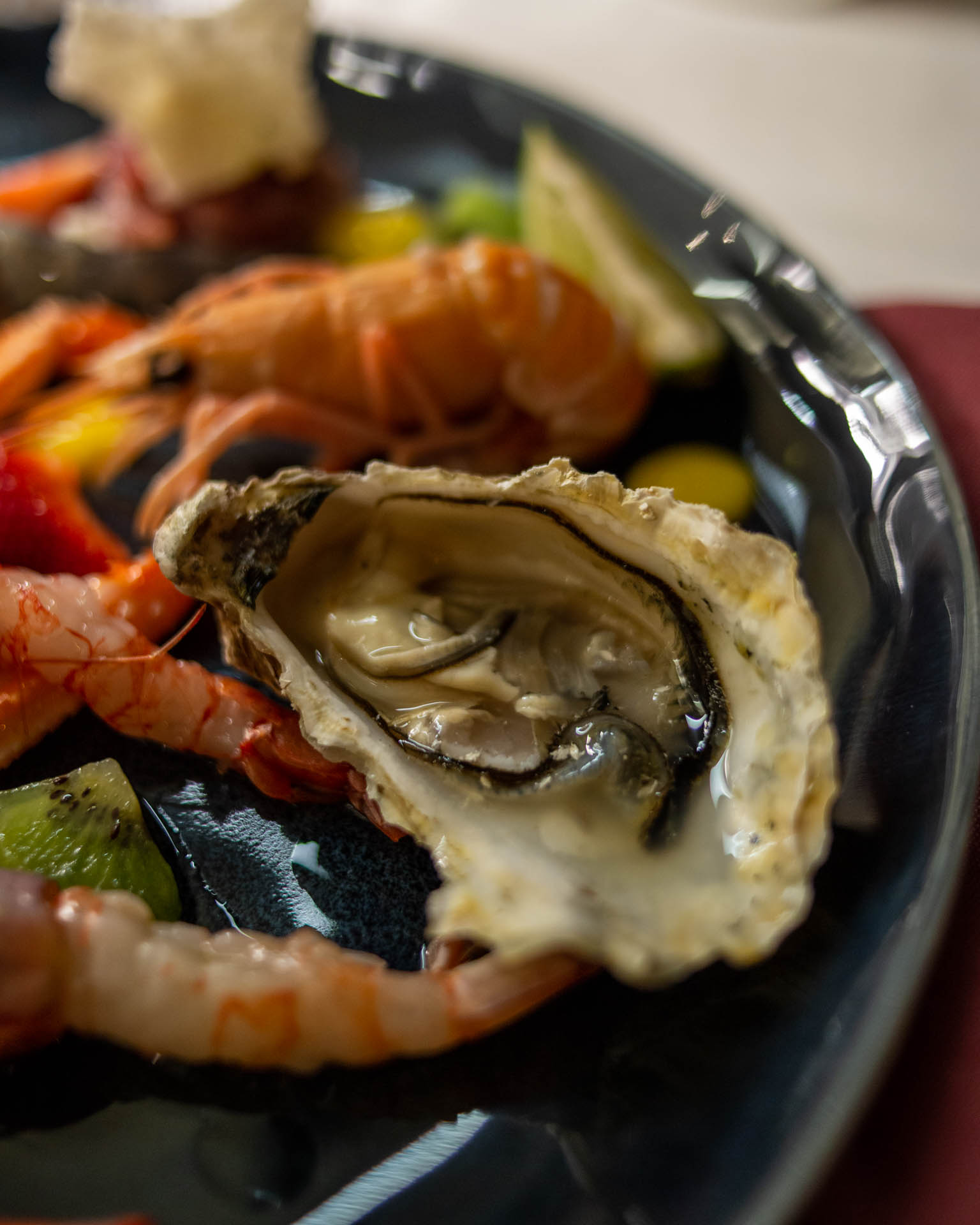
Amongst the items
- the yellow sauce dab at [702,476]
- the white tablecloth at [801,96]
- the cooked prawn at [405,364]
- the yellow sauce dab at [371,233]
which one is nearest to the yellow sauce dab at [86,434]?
the cooked prawn at [405,364]

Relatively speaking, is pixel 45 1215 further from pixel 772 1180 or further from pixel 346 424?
pixel 346 424

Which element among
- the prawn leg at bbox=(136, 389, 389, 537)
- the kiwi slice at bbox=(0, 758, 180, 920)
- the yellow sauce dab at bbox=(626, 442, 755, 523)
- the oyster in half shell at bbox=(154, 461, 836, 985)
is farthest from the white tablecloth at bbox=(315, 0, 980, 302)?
the kiwi slice at bbox=(0, 758, 180, 920)

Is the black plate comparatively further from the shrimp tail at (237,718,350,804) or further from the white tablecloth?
the white tablecloth

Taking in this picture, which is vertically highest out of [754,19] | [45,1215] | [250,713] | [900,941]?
[754,19]

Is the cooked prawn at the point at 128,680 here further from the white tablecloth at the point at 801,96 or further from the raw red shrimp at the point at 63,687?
the white tablecloth at the point at 801,96

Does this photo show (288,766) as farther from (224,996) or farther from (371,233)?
(371,233)

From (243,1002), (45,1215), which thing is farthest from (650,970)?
(45,1215)
